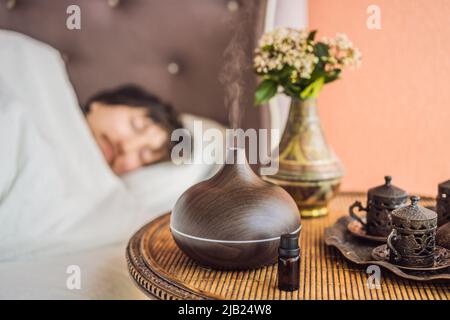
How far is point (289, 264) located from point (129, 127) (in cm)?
68

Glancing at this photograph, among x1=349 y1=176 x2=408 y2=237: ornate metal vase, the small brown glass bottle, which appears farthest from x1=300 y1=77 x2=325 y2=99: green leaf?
the small brown glass bottle

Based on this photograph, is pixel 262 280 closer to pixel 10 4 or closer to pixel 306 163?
pixel 306 163

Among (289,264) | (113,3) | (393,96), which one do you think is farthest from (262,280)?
(113,3)

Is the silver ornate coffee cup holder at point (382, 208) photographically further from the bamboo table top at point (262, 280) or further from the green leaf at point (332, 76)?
the green leaf at point (332, 76)

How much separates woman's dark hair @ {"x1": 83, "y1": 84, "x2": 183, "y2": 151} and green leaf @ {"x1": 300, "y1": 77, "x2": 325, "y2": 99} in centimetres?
42

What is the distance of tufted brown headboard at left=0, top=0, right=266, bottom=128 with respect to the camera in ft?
3.97

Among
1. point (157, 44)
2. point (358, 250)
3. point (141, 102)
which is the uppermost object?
point (157, 44)

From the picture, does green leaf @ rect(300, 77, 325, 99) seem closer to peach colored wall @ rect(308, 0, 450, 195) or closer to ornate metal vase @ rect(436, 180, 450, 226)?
ornate metal vase @ rect(436, 180, 450, 226)

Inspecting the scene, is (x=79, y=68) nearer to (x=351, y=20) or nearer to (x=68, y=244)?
(x=68, y=244)

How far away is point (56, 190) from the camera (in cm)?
97

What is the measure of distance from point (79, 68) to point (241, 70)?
1.23ft

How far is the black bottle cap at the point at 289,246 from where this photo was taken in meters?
0.61

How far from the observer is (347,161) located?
127cm
